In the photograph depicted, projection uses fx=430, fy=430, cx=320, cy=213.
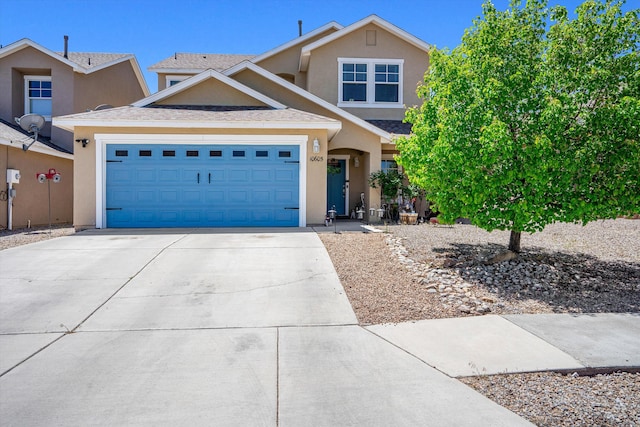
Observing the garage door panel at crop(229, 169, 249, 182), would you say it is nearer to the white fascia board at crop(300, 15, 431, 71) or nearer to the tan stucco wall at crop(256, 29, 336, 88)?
the white fascia board at crop(300, 15, 431, 71)

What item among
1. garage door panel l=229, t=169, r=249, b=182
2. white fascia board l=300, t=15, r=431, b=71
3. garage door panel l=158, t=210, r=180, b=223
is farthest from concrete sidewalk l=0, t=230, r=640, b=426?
white fascia board l=300, t=15, r=431, b=71

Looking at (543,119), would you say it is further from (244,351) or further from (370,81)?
(370,81)

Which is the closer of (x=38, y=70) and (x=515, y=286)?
(x=515, y=286)

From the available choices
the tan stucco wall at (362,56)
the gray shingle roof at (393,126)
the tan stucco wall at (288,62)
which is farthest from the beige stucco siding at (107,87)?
the gray shingle roof at (393,126)

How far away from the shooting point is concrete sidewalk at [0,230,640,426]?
340cm

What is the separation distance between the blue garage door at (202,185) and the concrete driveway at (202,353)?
4.31 metres

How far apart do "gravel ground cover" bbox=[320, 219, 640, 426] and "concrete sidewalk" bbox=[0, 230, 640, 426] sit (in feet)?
0.86

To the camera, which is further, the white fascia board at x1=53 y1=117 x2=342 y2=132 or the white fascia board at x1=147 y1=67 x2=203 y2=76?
the white fascia board at x1=147 y1=67 x2=203 y2=76

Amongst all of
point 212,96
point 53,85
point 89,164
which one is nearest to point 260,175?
point 212,96

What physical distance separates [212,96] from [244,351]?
10.8 m

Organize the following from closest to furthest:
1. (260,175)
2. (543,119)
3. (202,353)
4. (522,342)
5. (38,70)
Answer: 1. (202,353)
2. (522,342)
3. (543,119)
4. (260,175)
5. (38,70)

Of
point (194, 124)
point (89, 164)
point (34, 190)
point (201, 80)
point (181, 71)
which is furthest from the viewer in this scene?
point (181, 71)

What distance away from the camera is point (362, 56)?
16.6m

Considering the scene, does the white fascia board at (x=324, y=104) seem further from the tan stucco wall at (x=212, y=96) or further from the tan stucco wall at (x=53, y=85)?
the tan stucco wall at (x=53, y=85)
